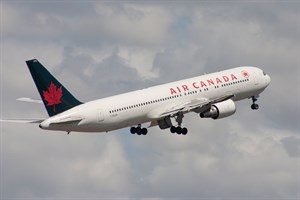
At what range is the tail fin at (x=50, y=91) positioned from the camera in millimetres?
135125

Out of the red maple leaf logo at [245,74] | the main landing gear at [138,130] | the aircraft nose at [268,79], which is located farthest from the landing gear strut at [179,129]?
the aircraft nose at [268,79]

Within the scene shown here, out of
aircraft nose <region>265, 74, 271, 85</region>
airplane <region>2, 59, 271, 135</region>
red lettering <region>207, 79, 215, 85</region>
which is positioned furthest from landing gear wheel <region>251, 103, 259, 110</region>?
red lettering <region>207, 79, 215, 85</region>

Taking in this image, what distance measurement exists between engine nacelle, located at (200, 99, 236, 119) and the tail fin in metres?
18.1

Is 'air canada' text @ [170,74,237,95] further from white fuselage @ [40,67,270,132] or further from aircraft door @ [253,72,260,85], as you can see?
aircraft door @ [253,72,260,85]

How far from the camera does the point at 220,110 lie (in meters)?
146

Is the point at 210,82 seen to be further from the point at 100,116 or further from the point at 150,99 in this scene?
the point at 100,116

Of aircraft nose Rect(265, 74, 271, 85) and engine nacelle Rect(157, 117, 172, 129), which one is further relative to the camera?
aircraft nose Rect(265, 74, 271, 85)

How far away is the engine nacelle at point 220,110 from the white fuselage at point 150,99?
2.12m

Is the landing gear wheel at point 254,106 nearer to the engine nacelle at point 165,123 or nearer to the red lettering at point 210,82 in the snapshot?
the red lettering at point 210,82

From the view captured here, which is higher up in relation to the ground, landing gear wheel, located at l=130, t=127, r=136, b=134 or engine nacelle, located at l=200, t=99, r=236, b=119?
engine nacelle, located at l=200, t=99, r=236, b=119

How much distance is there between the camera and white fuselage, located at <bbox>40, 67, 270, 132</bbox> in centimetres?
13662

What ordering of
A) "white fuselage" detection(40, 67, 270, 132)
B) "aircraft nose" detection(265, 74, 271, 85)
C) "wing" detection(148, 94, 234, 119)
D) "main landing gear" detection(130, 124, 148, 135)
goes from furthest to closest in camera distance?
"aircraft nose" detection(265, 74, 271, 85) → "main landing gear" detection(130, 124, 148, 135) → "wing" detection(148, 94, 234, 119) → "white fuselage" detection(40, 67, 270, 132)

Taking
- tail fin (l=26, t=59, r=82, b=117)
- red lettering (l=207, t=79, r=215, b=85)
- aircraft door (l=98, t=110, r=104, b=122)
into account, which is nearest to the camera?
tail fin (l=26, t=59, r=82, b=117)

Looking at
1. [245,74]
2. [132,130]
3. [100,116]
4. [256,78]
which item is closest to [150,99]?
[132,130]
